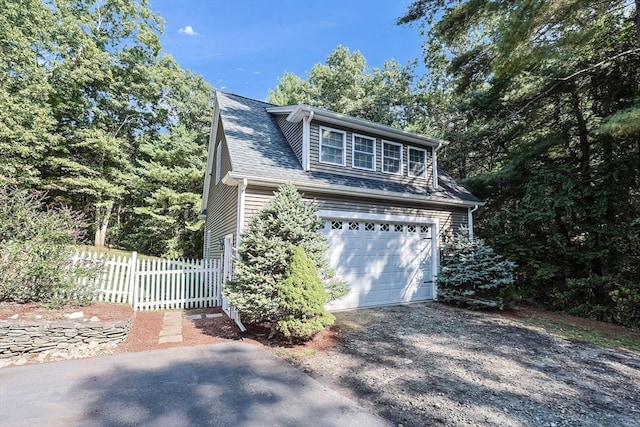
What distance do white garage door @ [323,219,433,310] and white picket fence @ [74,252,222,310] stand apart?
Answer: 3154mm

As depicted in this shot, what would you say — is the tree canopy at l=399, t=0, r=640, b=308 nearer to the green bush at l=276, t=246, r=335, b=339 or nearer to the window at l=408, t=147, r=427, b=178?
the window at l=408, t=147, r=427, b=178

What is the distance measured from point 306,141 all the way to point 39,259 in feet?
19.5

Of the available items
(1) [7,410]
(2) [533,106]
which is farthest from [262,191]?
(2) [533,106]

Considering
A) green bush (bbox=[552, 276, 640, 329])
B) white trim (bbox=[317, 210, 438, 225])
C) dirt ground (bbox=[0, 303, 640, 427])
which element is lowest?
dirt ground (bbox=[0, 303, 640, 427])

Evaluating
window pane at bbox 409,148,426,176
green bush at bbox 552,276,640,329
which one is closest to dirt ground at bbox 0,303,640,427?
green bush at bbox 552,276,640,329

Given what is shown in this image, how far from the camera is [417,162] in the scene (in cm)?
1007

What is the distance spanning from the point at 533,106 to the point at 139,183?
18.9m

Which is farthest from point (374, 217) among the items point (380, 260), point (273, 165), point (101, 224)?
point (101, 224)

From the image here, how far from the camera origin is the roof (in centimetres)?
705

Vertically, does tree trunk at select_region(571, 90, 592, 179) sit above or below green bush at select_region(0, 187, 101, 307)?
above

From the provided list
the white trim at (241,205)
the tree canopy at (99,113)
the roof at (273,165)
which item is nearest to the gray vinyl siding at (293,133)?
the roof at (273,165)

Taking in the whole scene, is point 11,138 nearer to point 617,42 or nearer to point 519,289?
point 519,289

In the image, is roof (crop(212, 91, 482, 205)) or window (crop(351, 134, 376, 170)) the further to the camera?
window (crop(351, 134, 376, 170))

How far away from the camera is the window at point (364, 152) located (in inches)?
354
